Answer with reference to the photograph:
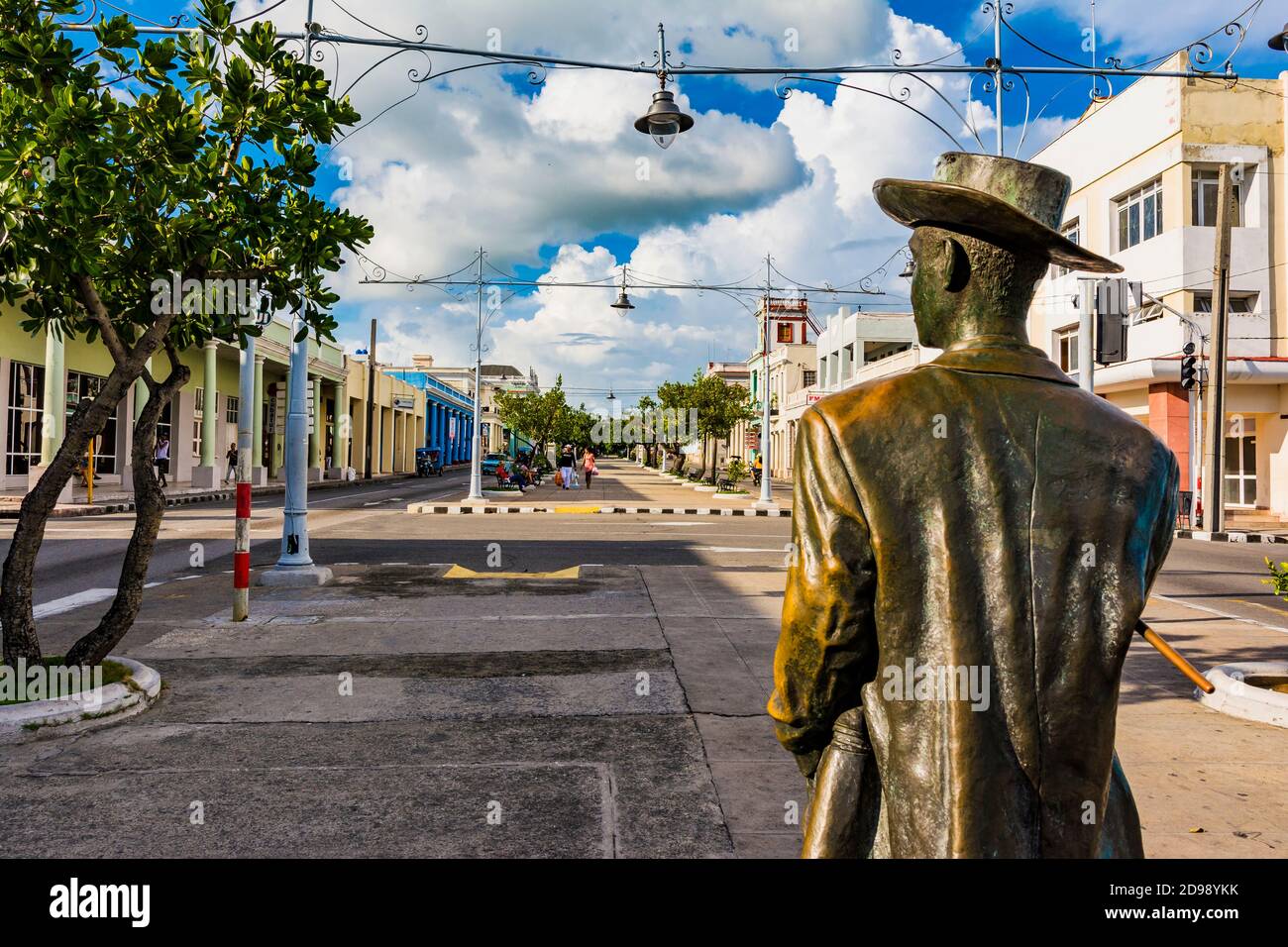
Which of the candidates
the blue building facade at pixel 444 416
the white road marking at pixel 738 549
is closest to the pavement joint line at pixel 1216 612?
the white road marking at pixel 738 549

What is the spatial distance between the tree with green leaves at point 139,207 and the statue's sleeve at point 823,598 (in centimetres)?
484

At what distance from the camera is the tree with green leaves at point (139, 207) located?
491 cm

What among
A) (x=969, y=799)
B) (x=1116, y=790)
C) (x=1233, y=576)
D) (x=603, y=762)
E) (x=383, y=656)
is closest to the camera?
(x=969, y=799)

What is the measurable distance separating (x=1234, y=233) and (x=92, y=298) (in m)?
27.3

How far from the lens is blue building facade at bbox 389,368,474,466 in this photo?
70.2 m

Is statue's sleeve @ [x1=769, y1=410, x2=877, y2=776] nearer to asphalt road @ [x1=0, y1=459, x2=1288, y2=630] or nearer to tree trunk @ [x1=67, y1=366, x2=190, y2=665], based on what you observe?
tree trunk @ [x1=67, y1=366, x2=190, y2=665]

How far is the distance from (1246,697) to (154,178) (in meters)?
7.40

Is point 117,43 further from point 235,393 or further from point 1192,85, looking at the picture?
point 235,393

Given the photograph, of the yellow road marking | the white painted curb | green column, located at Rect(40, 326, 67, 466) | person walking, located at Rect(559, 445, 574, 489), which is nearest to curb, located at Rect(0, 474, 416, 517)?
green column, located at Rect(40, 326, 67, 466)

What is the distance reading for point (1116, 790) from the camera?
1.67 metres

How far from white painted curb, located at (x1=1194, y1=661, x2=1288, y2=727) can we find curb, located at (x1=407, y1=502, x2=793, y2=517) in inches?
698

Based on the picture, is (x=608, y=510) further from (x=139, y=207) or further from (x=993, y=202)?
(x=993, y=202)

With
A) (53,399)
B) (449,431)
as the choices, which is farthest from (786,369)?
(53,399)
